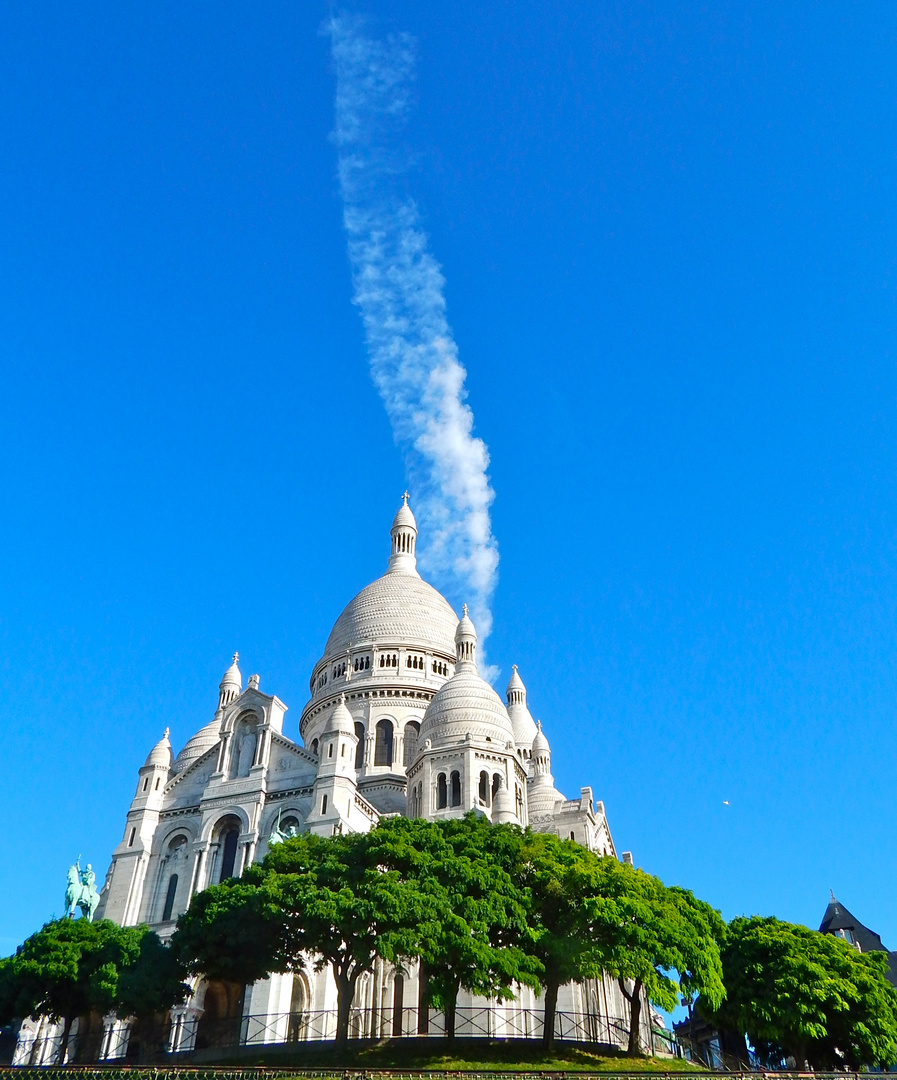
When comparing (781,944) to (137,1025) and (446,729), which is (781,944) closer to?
(446,729)

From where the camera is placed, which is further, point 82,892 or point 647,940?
point 82,892

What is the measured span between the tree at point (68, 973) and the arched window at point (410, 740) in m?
26.0

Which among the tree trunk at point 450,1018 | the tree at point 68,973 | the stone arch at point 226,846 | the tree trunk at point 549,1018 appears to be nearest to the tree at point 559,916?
the tree trunk at point 549,1018

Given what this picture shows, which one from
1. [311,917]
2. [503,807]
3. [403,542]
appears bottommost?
[311,917]

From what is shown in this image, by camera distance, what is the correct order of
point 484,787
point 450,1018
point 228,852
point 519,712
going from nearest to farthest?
1. point 450,1018
2. point 228,852
3. point 484,787
4. point 519,712

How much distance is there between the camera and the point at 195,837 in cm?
5362

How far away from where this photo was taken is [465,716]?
57938mm

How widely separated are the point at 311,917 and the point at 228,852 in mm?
19483

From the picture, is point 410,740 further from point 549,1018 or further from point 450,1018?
point 549,1018

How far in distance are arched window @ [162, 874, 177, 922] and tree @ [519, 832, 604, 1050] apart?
23.3 meters

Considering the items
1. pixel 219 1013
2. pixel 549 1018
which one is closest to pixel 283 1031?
pixel 219 1013

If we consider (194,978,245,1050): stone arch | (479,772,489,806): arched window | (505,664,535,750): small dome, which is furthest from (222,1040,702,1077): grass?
(505,664,535,750): small dome

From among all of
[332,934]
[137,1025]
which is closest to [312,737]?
[137,1025]

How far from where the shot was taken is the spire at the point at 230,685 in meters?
75.5
